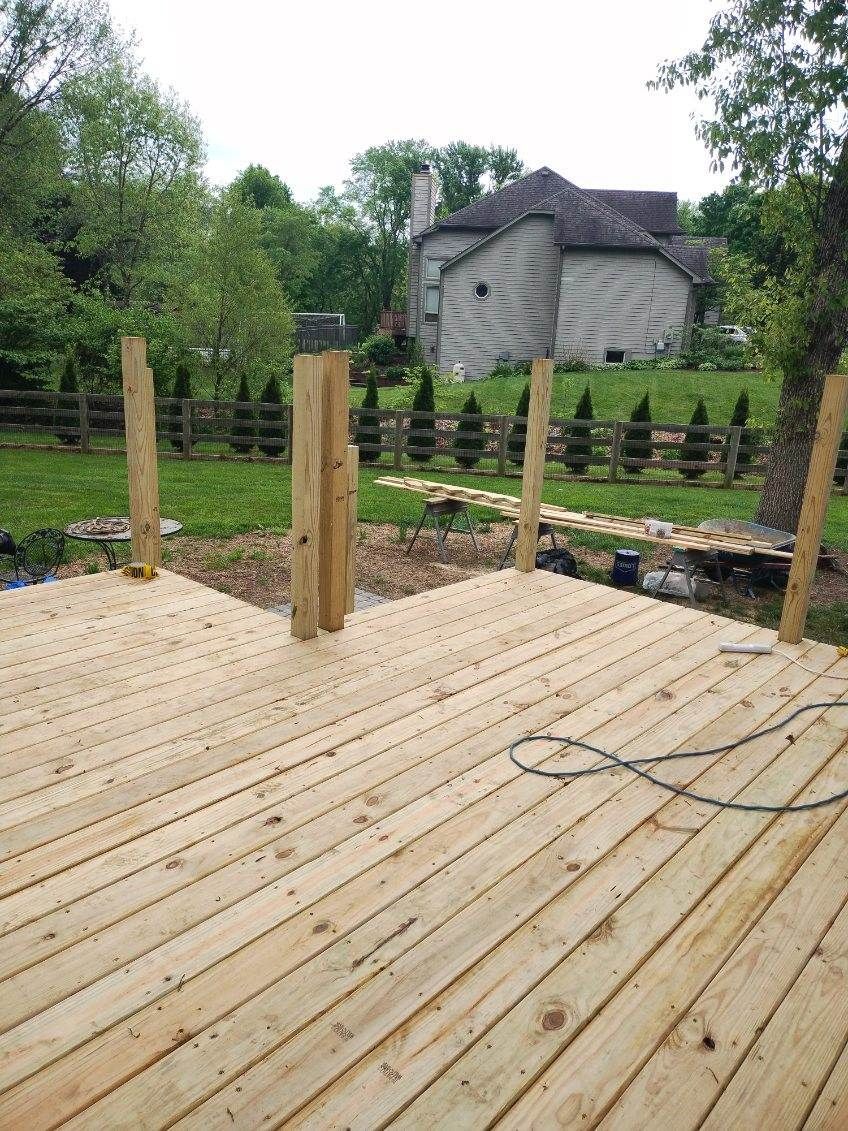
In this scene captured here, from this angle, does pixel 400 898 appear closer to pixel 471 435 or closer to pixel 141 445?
pixel 141 445

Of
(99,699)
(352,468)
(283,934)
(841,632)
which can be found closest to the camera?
(283,934)

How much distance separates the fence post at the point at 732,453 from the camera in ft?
41.4

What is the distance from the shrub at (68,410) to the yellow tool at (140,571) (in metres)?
9.66

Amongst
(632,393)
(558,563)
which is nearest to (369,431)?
(558,563)

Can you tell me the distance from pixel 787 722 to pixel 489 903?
1.99m

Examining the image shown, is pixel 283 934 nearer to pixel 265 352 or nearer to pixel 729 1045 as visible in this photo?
pixel 729 1045

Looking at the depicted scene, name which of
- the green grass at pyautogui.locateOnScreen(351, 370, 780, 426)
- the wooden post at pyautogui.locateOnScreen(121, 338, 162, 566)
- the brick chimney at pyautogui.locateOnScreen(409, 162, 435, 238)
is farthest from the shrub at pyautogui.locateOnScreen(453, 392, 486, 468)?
the brick chimney at pyautogui.locateOnScreen(409, 162, 435, 238)

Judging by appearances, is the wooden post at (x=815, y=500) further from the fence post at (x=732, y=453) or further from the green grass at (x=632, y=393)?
the green grass at (x=632, y=393)

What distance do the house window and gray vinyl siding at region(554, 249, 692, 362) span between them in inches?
204

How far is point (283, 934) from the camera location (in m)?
2.11

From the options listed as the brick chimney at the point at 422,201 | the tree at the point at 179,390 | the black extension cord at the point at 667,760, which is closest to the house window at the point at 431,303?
the brick chimney at the point at 422,201

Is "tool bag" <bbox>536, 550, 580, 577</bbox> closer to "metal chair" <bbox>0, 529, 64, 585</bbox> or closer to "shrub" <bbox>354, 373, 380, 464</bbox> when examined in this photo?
"metal chair" <bbox>0, 529, 64, 585</bbox>

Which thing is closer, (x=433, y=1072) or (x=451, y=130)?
(x=433, y=1072)

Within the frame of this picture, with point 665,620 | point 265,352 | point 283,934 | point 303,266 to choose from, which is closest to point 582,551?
point 665,620
